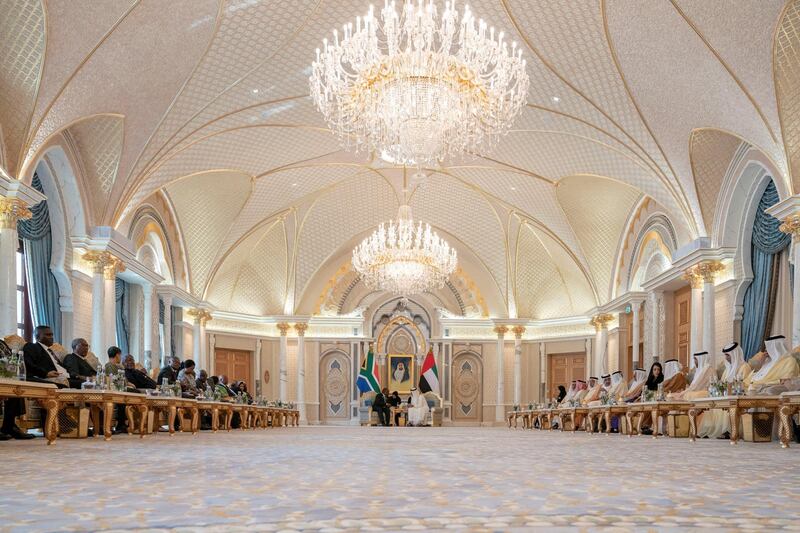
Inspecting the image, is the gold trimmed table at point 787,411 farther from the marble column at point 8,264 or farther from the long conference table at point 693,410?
the marble column at point 8,264

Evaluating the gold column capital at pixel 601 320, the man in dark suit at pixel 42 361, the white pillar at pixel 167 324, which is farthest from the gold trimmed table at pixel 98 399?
the gold column capital at pixel 601 320

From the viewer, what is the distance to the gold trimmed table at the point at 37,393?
6.64 meters

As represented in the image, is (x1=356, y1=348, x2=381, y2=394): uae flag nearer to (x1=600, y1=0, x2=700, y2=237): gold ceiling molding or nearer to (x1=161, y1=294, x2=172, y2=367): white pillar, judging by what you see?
(x1=161, y1=294, x2=172, y2=367): white pillar

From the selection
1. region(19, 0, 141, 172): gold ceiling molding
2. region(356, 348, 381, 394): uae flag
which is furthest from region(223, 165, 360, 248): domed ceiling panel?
region(19, 0, 141, 172): gold ceiling molding

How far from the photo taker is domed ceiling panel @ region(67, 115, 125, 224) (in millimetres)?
12883

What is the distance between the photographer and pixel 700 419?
40.4 ft

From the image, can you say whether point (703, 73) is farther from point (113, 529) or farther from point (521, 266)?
point (521, 266)

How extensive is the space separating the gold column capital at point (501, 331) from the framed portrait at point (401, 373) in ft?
8.28

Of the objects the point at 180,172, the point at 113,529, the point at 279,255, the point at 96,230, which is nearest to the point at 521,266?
the point at 279,255

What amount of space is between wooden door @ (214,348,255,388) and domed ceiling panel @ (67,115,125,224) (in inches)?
352

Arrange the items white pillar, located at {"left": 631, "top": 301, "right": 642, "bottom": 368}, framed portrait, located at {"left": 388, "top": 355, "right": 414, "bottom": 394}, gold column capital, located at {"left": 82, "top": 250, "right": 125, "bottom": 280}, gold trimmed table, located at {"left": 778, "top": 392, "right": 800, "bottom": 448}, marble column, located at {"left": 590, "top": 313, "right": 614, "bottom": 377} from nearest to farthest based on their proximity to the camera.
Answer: gold trimmed table, located at {"left": 778, "top": 392, "right": 800, "bottom": 448}
gold column capital, located at {"left": 82, "top": 250, "right": 125, "bottom": 280}
white pillar, located at {"left": 631, "top": 301, "right": 642, "bottom": 368}
marble column, located at {"left": 590, "top": 313, "right": 614, "bottom": 377}
framed portrait, located at {"left": 388, "top": 355, "right": 414, "bottom": 394}

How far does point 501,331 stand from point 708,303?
9.65 m

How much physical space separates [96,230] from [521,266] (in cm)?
1225

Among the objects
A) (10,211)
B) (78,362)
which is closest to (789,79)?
→ (78,362)
